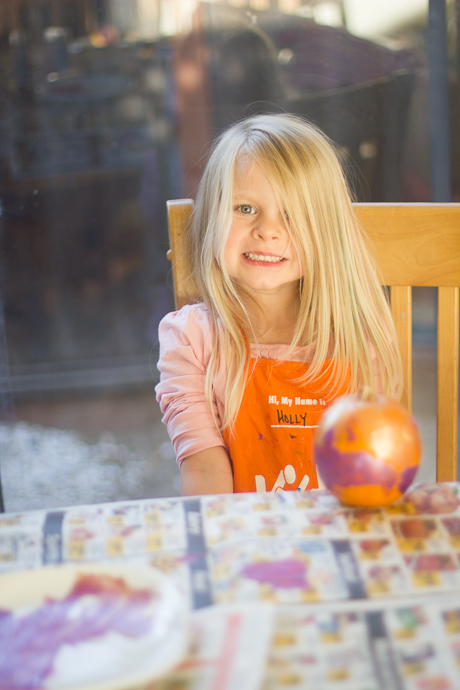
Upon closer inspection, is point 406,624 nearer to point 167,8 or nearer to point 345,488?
point 345,488

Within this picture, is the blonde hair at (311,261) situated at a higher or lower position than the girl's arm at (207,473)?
higher

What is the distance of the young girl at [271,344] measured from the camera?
103 centimetres

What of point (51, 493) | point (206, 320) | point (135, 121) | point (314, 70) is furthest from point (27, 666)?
point (135, 121)

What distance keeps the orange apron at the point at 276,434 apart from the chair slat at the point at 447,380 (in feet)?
0.47

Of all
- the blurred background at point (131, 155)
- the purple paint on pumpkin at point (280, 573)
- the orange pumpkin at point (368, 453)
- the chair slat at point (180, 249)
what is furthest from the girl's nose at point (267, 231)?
the blurred background at point (131, 155)

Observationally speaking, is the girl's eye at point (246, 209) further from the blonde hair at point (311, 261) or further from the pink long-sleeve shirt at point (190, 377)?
the pink long-sleeve shirt at point (190, 377)

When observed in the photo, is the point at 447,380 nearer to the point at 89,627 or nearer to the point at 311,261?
the point at 311,261

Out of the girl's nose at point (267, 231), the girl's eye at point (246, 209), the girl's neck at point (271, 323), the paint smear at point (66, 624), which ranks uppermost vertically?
the girl's eye at point (246, 209)

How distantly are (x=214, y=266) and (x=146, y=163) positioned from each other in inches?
50.4

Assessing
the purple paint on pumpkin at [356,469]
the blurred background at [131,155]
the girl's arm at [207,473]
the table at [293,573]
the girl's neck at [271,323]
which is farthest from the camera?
the blurred background at [131,155]

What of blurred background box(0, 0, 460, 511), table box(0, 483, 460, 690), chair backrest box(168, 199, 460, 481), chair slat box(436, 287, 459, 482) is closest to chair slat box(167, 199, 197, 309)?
chair backrest box(168, 199, 460, 481)

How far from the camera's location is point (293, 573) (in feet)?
1.71

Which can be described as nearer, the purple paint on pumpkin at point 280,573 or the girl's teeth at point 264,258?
the purple paint on pumpkin at point 280,573

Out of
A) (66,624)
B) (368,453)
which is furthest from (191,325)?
(66,624)
